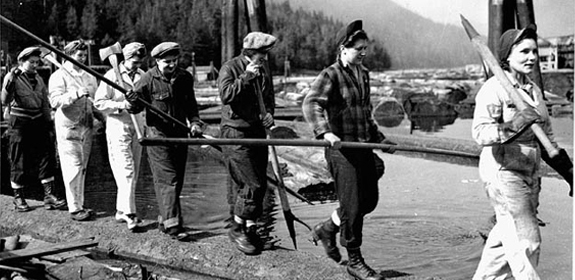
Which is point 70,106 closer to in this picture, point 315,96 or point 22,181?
point 22,181

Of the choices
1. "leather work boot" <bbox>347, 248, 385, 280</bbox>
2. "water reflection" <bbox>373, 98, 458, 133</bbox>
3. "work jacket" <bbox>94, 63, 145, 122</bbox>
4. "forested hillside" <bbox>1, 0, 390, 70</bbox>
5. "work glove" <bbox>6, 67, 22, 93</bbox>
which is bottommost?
"water reflection" <bbox>373, 98, 458, 133</bbox>

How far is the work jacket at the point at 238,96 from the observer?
16.6ft

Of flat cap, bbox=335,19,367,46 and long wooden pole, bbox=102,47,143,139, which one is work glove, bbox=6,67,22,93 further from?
flat cap, bbox=335,19,367,46

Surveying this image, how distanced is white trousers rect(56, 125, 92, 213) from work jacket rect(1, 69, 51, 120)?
0.75 m

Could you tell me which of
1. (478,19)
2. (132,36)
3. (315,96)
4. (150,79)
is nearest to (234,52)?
(478,19)

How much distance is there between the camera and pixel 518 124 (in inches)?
143

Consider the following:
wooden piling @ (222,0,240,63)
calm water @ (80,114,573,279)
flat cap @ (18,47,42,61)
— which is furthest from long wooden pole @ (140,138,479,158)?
wooden piling @ (222,0,240,63)

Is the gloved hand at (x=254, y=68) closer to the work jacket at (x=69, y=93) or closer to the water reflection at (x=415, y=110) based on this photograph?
the work jacket at (x=69, y=93)

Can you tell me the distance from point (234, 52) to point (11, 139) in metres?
5.20

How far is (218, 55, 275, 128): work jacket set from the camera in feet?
16.6

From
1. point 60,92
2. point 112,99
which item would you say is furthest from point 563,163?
point 60,92

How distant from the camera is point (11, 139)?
7.01 meters

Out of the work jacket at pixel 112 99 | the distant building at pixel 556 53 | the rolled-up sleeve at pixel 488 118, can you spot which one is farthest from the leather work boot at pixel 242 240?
the distant building at pixel 556 53

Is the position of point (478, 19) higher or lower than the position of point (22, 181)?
higher
